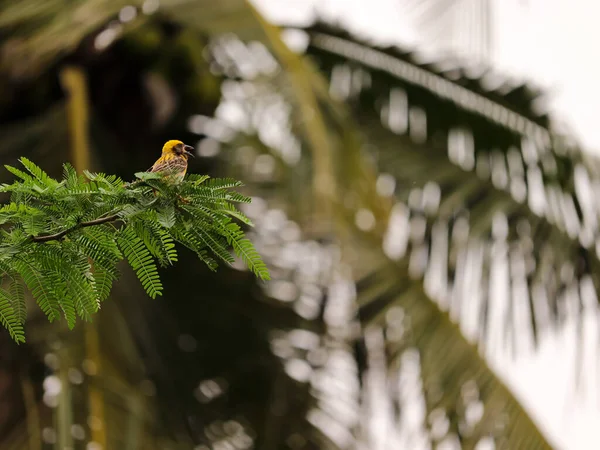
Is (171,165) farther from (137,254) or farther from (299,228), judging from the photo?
(299,228)

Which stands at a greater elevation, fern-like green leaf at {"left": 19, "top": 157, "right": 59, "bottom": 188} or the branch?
fern-like green leaf at {"left": 19, "top": 157, "right": 59, "bottom": 188}

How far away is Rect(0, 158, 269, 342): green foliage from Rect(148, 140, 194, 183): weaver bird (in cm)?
3

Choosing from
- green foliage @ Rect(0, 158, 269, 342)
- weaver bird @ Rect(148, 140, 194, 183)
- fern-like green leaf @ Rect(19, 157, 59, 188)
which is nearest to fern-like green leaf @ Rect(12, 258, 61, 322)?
green foliage @ Rect(0, 158, 269, 342)

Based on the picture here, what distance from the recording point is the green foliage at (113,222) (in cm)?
163

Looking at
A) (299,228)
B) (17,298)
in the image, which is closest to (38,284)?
(17,298)

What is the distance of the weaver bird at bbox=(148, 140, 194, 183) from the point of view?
5.53 ft

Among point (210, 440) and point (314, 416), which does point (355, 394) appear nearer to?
point (314, 416)

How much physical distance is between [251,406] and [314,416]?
0.29 meters

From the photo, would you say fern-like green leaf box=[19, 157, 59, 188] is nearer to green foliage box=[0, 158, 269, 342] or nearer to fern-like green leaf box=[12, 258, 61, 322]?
green foliage box=[0, 158, 269, 342]

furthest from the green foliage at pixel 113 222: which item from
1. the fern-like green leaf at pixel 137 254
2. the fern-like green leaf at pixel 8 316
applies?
the fern-like green leaf at pixel 8 316

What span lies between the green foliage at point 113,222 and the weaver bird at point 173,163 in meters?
0.03

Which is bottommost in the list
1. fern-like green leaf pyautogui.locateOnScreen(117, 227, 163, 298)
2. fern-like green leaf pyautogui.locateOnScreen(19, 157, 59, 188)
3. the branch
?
fern-like green leaf pyautogui.locateOnScreen(117, 227, 163, 298)

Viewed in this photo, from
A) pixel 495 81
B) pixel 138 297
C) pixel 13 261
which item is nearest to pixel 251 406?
pixel 138 297

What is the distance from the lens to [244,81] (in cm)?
449
